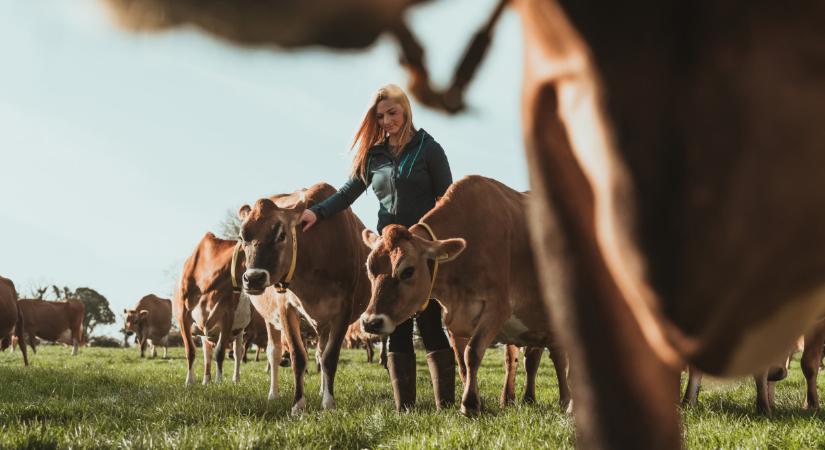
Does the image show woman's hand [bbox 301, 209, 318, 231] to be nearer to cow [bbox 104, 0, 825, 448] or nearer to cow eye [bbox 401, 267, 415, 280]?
cow eye [bbox 401, 267, 415, 280]

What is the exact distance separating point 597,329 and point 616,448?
18cm

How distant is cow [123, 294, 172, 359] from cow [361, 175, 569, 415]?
2862 cm

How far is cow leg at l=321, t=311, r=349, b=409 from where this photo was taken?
6246mm

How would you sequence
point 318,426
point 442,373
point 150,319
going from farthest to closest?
1. point 150,319
2. point 442,373
3. point 318,426

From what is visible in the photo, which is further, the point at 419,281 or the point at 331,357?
the point at 331,357

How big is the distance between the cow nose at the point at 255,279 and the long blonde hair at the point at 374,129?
3.84 feet

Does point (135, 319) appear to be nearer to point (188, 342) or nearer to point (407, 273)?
point (188, 342)

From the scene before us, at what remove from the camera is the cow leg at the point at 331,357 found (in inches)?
246

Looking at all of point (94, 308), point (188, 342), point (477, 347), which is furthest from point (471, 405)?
point (94, 308)

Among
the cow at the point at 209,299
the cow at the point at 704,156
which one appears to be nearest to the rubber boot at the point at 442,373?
the cow at the point at 704,156

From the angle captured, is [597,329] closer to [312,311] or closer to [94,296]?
[312,311]

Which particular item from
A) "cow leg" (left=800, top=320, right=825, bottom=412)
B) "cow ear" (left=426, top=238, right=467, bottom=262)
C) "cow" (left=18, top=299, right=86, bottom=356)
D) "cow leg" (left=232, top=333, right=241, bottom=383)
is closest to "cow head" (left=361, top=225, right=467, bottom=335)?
"cow ear" (left=426, top=238, right=467, bottom=262)

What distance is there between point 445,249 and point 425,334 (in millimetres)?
916

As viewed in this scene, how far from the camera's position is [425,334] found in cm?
583
